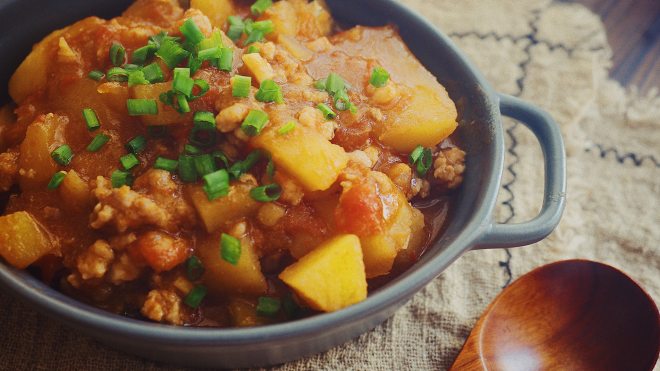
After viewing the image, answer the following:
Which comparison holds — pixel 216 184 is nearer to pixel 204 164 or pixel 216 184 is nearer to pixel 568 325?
pixel 204 164

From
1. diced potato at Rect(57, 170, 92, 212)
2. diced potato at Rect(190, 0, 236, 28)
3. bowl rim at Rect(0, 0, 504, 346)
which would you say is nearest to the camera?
bowl rim at Rect(0, 0, 504, 346)

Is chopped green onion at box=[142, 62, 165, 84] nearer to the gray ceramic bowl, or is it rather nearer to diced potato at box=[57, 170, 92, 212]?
diced potato at box=[57, 170, 92, 212]

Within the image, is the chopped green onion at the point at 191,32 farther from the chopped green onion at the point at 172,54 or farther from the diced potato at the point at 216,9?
the diced potato at the point at 216,9

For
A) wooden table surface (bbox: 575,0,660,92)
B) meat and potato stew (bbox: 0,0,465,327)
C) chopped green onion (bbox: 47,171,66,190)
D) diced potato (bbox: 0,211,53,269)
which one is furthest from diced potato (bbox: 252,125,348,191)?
wooden table surface (bbox: 575,0,660,92)

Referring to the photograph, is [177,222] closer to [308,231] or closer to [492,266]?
[308,231]

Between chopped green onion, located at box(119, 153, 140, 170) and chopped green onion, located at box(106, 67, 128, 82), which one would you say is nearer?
chopped green onion, located at box(119, 153, 140, 170)

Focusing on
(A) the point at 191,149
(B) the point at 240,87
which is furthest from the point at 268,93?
(A) the point at 191,149
